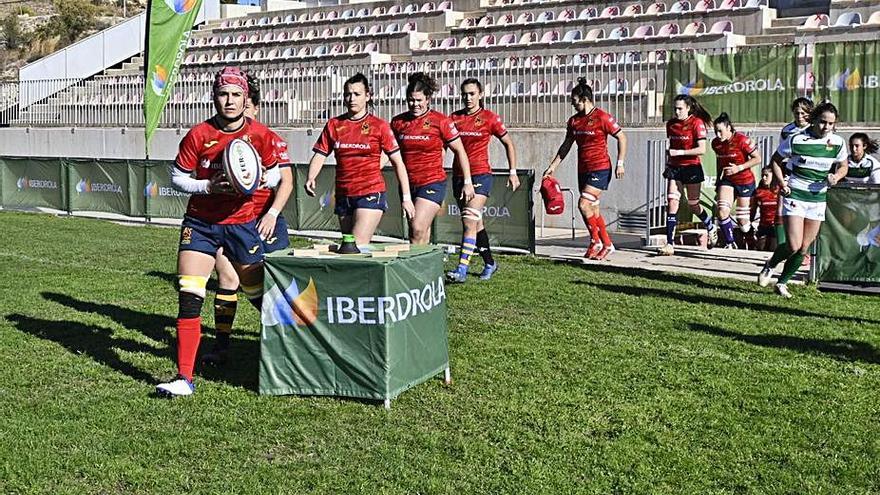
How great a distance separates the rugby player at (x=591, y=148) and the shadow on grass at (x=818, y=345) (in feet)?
13.5

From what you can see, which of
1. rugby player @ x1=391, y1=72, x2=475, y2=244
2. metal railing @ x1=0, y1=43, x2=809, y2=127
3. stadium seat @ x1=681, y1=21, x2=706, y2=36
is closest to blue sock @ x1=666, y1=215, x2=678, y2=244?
metal railing @ x1=0, y1=43, x2=809, y2=127

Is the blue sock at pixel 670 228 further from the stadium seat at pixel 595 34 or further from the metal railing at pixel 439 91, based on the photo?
the stadium seat at pixel 595 34

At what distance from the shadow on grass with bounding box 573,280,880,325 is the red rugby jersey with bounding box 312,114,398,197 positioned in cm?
289

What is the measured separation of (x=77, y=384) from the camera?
7.32 meters

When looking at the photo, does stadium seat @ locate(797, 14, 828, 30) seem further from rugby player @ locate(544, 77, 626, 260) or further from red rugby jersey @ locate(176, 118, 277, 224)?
red rugby jersey @ locate(176, 118, 277, 224)

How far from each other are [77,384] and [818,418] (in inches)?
175

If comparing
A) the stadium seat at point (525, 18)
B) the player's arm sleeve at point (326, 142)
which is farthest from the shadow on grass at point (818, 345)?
the stadium seat at point (525, 18)

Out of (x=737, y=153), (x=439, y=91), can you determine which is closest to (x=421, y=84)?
(x=737, y=153)

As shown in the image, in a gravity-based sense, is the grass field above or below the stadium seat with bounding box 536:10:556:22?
below

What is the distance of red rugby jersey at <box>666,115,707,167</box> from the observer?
1448cm

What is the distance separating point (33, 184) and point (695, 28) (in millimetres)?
13040

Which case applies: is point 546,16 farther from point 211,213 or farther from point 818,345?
point 211,213

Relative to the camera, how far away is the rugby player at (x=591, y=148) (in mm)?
12977

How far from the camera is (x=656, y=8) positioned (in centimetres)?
2428
